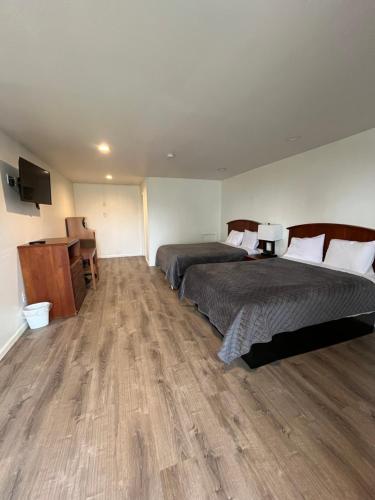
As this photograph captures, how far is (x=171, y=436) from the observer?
1.29 m

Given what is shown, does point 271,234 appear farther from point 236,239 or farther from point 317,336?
point 317,336

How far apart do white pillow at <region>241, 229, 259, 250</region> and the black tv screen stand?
3866 mm

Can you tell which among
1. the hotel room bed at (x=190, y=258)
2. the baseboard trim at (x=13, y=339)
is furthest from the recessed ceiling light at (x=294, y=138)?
the baseboard trim at (x=13, y=339)

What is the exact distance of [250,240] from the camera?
449cm

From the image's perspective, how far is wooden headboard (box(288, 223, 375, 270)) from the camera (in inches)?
103

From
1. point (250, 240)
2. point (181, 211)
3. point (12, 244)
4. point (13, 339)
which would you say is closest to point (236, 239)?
point (250, 240)

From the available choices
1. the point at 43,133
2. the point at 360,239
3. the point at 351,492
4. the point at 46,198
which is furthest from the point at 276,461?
the point at 46,198

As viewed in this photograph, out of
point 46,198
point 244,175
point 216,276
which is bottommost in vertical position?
point 216,276

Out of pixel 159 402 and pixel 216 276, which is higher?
pixel 216 276

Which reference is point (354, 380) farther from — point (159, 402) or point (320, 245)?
point (320, 245)

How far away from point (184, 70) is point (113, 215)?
5461 mm

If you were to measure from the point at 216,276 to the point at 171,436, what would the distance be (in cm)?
154

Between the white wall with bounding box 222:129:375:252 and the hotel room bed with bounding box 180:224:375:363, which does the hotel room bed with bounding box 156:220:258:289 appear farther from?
the hotel room bed with bounding box 180:224:375:363

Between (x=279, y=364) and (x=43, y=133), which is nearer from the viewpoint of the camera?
(x=279, y=364)
